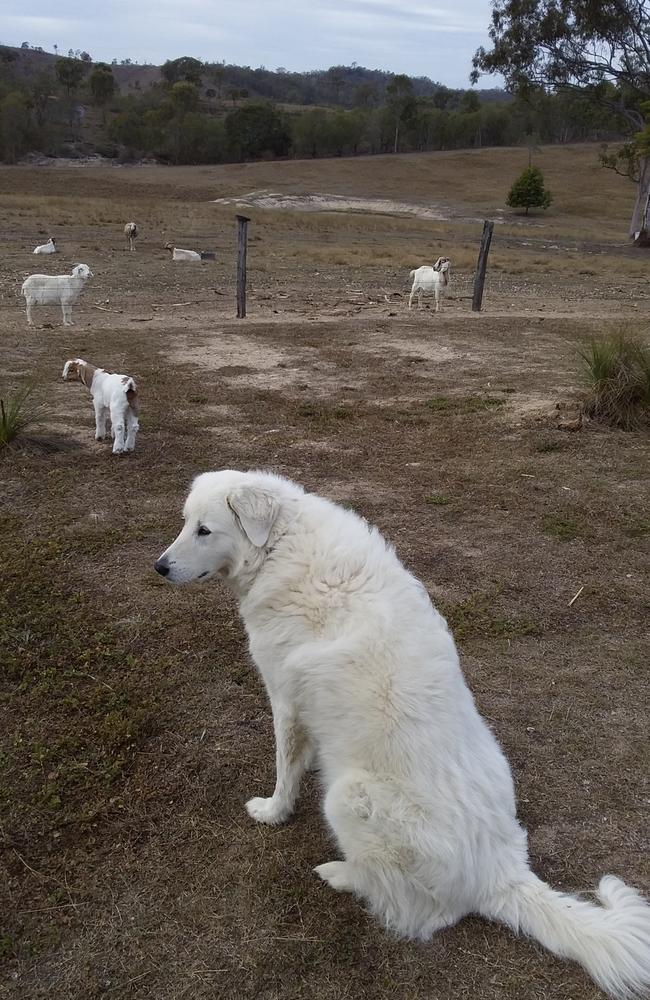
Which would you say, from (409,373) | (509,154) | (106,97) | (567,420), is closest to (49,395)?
(409,373)

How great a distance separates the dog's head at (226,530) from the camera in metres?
2.75

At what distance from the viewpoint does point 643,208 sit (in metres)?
38.5

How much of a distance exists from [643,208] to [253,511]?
42786 millimetres

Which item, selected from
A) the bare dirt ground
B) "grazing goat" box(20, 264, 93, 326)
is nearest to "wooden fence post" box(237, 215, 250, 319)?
the bare dirt ground

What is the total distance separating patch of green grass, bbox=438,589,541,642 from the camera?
400 cm

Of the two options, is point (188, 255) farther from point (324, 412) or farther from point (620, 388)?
point (620, 388)

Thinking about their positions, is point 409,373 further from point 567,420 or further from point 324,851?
point 324,851

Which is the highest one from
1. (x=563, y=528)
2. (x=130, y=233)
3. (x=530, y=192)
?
(x=530, y=192)

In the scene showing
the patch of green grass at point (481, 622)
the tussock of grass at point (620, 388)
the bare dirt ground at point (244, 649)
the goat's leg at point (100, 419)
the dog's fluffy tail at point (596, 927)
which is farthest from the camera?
the tussock of grass at point (620, 388)

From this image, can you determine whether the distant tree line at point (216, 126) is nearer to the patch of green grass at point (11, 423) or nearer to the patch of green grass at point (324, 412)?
the patch of green grass at point (324, 412)

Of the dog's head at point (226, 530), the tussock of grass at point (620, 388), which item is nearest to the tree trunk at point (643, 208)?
the tussock of grass at point (620, 388)

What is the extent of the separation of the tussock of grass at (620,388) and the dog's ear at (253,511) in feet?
18.3

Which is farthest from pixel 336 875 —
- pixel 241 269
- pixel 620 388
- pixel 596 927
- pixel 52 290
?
pixel 241 269

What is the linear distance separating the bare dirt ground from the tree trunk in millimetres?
29892
